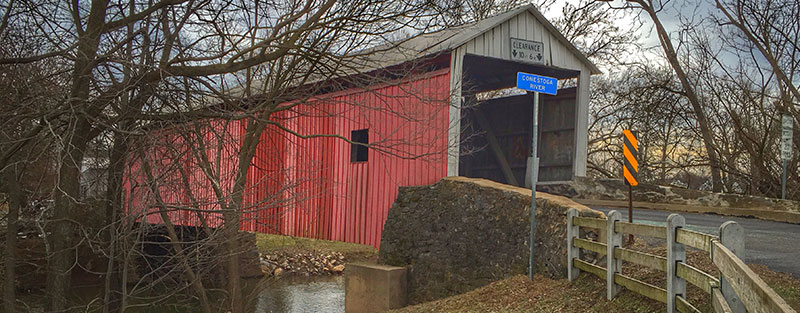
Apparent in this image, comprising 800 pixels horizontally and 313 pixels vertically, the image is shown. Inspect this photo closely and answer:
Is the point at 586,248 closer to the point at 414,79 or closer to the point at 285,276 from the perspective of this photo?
the point at 414,79

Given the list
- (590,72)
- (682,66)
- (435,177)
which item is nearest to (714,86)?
(682,66)

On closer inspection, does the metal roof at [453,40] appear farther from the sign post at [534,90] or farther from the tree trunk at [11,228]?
the tree trunk at [11,228]

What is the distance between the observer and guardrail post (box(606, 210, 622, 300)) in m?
6.59

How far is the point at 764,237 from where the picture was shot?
933 centimetres

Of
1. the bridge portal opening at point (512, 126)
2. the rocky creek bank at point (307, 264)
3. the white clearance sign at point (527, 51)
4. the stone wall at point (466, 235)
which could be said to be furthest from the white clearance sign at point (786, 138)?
the rocky creek bank at point (307, 264)

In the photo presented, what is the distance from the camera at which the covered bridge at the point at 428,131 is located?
10617 mm

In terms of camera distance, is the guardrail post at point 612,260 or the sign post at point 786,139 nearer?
the guardrail post at point 612,260

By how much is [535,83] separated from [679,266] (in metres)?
3.32

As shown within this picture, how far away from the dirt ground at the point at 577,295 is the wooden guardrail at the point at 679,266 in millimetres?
153

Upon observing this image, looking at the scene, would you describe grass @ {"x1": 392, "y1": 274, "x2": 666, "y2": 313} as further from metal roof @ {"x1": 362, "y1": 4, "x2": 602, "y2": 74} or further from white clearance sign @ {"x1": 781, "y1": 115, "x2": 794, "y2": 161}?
white clearance sign @ {"x1": 781, "y1": 115, "x2": 794, "y2": 161}

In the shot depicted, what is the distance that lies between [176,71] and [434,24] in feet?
10.9

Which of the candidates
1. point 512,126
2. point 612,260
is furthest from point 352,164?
point 612,260

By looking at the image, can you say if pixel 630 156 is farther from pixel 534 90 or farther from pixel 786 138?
pixel 786 138

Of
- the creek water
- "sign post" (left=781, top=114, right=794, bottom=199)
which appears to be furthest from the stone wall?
"sign post" (left=781, top=114, right=794, bottom=199)
